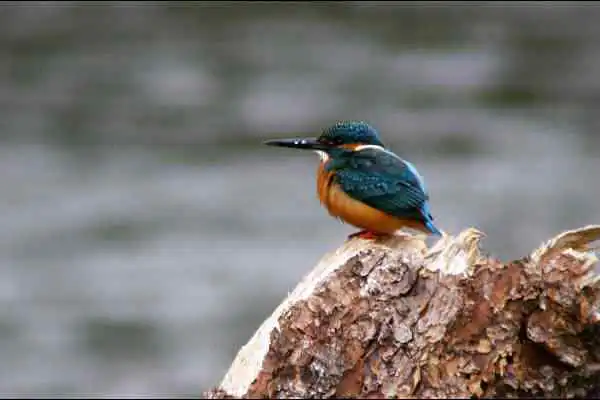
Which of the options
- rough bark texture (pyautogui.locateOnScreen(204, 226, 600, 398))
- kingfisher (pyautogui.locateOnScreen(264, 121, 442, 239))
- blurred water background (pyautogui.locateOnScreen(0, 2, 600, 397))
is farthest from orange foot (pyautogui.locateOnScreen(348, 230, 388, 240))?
blurred water background (pyautogui.locateOnScreen(0, 2, 600, 397))

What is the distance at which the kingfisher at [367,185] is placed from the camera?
4.12m

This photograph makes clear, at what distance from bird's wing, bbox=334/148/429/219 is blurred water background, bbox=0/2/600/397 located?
3718 millimetres

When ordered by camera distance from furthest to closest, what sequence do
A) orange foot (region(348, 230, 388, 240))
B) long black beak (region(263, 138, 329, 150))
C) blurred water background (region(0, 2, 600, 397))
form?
blurred water background (region(0, 2, 600, 397))
long black beak (region(263, 138, 329, 150))
orange foot (region(348, 230, 388, 240))

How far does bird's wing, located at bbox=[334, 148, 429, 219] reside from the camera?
13.5ft

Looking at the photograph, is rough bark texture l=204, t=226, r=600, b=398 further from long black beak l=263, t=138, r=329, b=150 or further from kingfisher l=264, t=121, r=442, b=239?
long black beak l=263, t=138, r=329, b=150

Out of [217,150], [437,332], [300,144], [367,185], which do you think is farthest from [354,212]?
[217,150]

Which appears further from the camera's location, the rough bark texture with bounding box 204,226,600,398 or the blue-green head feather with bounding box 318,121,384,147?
the blue-green head feather with bounding box 318,121,384,147

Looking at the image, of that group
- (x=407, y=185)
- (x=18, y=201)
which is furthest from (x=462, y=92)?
(x=407, y=185)

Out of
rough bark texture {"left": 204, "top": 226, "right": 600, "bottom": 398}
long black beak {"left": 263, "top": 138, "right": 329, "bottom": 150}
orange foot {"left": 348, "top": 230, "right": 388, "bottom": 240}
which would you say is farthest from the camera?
long black beak {"left": 263, "top": 138, "right": 329, "bottom": 150}

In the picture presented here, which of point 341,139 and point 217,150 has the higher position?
point 217,150

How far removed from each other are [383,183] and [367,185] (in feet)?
0.17

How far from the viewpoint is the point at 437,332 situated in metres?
3.05

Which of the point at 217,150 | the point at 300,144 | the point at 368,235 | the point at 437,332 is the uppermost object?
the point at 217,150

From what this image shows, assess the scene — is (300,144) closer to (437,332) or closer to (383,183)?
(383,183)
